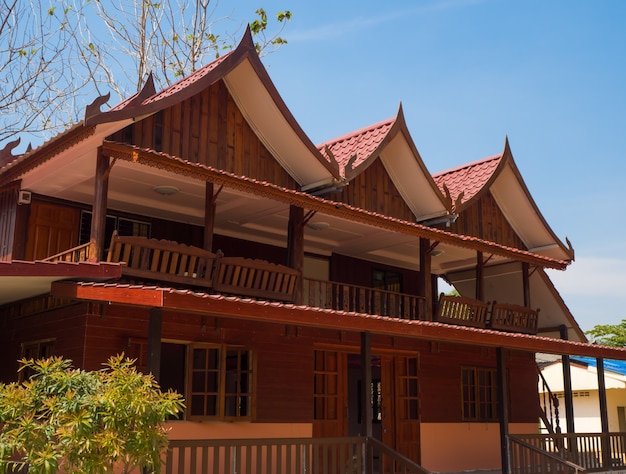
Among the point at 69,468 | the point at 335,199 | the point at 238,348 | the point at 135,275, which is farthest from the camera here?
the point at 335,199

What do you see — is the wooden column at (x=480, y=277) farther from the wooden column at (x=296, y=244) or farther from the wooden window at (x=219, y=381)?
the wooden window at (x=219, y=381)

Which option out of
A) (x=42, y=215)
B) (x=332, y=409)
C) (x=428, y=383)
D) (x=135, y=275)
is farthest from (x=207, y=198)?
(x=428, y=383)

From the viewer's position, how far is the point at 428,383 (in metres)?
16.9

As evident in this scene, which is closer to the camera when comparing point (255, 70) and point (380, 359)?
point (255, 70)

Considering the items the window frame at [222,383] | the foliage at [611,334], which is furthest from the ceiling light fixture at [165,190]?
the foliage at [611,334]

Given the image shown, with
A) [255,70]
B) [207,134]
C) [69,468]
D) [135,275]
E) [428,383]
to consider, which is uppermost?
[255,70]

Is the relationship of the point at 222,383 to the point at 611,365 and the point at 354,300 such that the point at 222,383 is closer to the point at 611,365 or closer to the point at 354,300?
the point at 354,300

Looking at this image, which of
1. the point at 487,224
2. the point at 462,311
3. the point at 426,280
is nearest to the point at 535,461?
the point at 462,311

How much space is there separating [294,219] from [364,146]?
2.89m

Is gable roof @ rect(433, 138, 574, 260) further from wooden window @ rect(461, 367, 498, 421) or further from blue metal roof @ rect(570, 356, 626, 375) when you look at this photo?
blue metal roof @ rect(570, 356, 626, 375)

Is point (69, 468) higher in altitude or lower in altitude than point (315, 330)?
lower

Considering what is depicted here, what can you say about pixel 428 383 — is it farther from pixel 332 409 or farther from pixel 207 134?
pixel 207 134

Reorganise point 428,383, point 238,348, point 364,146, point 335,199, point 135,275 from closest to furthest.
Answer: point 135,275, point 238,348, point 335,199, point 364,146, point 428,383

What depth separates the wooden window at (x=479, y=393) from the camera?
17828 millimetres
